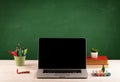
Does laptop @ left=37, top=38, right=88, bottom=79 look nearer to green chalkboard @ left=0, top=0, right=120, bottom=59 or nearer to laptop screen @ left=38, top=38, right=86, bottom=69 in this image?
laptop screen @ left=38, top=38, right=86, bottom=69

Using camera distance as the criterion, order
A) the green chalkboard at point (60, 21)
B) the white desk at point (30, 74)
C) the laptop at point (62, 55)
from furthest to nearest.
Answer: the green chalkboard at point (60, 21) < the laptop at point (62, 55) < the white desk at point (30, 74)

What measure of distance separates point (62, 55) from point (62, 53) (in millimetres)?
16

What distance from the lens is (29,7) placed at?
2.76 meters

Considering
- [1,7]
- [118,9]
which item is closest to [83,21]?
[118,9]

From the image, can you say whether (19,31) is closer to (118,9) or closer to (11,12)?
(11,12)

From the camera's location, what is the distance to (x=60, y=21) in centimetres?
278

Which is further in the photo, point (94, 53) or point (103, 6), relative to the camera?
point (103, 6)

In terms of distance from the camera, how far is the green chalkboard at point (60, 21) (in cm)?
275

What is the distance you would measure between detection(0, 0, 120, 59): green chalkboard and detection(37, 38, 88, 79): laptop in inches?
17.2

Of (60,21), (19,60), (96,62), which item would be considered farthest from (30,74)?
(60,21)

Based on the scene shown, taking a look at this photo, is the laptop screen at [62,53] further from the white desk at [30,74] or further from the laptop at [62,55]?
the white desk at [30,74]

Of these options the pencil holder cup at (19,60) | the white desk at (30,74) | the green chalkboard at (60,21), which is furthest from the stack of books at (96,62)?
the pencil holder cup at (19,60)

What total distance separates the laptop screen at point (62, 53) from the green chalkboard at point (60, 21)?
0.44 metres

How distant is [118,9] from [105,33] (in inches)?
9.8
